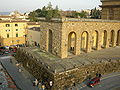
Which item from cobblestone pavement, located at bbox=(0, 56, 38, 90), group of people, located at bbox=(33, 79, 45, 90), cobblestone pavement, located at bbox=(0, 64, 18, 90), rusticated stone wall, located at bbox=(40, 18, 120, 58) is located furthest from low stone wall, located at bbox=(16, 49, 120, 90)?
rusticated stone wall, located at bbox=(40, 18, 120, 58)

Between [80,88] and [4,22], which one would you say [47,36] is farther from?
[4,22]

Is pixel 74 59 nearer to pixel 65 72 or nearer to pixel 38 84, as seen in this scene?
pixel 65 72

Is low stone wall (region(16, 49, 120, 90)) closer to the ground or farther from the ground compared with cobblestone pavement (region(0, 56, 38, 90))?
farther from the ground

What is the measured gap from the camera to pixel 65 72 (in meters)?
22.9

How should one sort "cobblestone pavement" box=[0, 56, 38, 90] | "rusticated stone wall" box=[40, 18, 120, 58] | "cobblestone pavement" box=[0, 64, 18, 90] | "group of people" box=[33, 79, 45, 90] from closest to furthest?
"group of people" box=[33, 79, 45, 90] → "cobblestone pavement" box=[0, 64, 18, 90] → "cobblestone pavement" box=[0, 56, 38, 90] → "rusticated stone wall" box=[40, 18, 120, 58]

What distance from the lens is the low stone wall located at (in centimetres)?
2242

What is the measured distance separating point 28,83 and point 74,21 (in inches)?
608

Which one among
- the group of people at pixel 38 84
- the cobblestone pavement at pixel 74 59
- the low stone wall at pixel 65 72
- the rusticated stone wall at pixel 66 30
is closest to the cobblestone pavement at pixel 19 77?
the group of people at pixel 38 84

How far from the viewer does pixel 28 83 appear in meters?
25.7

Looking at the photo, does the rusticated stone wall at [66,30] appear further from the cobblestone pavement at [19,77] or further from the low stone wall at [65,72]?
the cobblestone pavement at [19,77]

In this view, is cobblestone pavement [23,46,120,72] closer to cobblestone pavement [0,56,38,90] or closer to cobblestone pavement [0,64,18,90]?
cobblestone pavement [0,56,38,90]

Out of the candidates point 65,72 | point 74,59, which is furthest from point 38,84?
point 74,59

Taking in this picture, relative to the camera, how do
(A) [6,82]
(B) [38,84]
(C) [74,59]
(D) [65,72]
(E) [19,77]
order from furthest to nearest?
(C) [74,59] → (E) [19,77] → (A) [6,82] → (B) [38,84] → (D) [65,72]

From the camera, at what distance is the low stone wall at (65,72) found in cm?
2242
